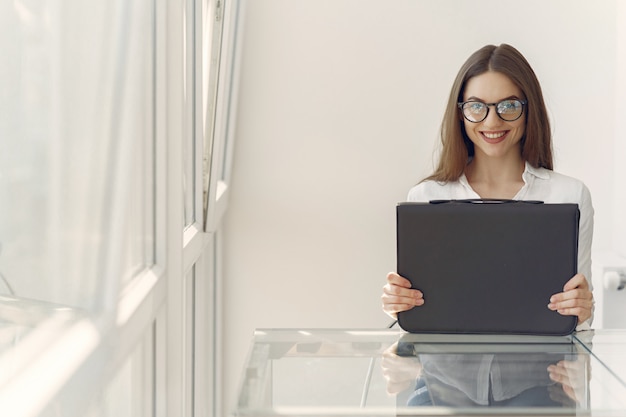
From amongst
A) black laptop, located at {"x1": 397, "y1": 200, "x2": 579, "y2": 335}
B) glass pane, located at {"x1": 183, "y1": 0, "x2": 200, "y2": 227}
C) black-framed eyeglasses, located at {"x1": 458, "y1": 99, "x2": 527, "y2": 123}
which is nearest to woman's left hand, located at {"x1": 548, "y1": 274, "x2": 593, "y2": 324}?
black laptop, located at {"x1": 397, "y1": 200, "x2": 579, "y2": 335}

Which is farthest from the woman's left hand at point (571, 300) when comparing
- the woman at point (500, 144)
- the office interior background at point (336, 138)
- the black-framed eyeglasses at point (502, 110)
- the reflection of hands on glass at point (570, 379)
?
the office interior background at point (336, 138)

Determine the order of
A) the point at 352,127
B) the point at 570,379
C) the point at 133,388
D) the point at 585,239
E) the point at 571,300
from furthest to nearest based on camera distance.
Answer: the point at 352,127 < the point at 585,239 < the point at 571,300 < the point at 133,388 < the point at 570,379

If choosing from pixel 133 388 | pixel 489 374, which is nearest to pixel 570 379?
pixel 489 374

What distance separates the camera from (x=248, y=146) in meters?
3.83

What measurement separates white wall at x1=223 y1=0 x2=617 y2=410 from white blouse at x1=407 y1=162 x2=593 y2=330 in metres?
0.99

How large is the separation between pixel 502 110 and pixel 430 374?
4.84 feet

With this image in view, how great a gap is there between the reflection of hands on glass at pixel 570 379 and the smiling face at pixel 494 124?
1.30 meters

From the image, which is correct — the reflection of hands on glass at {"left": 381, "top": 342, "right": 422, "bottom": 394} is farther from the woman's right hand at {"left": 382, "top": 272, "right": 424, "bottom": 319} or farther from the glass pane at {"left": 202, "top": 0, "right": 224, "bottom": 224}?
the glass pane at {"left": 202, "top": 0, "right": 224, "bottom": 224}

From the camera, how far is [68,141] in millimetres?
968

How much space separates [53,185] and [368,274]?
9.96 feet

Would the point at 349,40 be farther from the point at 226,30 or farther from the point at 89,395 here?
the point at 89,395

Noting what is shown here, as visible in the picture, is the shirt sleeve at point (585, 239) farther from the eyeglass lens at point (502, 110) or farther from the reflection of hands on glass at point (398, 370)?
the reflection of hands on glass at point (398, 370)

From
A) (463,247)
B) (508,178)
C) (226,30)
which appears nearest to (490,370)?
(463,247)

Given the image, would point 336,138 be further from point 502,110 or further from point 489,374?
point 489,374
